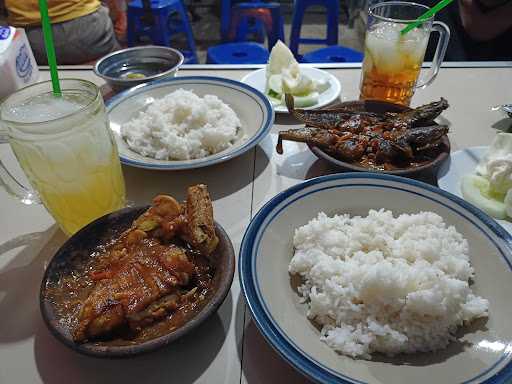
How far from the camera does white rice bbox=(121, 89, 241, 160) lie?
1.59m

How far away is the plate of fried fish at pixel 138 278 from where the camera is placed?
0.90m

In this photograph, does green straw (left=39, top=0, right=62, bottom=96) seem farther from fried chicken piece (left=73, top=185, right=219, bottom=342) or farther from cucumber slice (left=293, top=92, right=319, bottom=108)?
cucumber slice (left=293, top=92, right=319, bottom=108)

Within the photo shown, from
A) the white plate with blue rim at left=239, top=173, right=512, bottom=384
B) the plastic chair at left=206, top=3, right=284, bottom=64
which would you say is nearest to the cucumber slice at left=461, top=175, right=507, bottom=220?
the white plate with blue rim at left=239, top=173, right=512, bottom=384

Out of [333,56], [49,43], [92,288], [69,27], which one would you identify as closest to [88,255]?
[92,288]

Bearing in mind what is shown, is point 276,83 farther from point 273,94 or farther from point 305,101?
point 305,101

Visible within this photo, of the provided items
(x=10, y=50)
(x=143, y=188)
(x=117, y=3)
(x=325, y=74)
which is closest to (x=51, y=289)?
(x=143, y=188)

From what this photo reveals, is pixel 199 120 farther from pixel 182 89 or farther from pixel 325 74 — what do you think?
pixel 325 74

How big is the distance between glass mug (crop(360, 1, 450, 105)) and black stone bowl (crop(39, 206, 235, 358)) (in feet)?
3.88

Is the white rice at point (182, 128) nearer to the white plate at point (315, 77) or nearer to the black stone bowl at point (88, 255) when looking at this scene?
the white plate at point (315, 77)

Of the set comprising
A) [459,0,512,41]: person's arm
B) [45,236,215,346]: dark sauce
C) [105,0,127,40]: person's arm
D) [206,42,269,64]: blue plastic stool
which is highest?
[459,0,512,41]: person's arm

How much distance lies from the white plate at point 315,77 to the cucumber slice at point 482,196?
78 cm

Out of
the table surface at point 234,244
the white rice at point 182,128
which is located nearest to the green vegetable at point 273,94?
the table surface at point 234,244

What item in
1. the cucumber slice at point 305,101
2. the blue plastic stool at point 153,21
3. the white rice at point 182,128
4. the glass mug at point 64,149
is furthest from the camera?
the blue plastic stool at point 153,21

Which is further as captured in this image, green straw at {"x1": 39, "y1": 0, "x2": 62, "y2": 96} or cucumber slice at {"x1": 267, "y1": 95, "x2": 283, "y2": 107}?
cucumber slice at {"x1": 267, "y1": 95, "x2": 283, "y2": 107}
